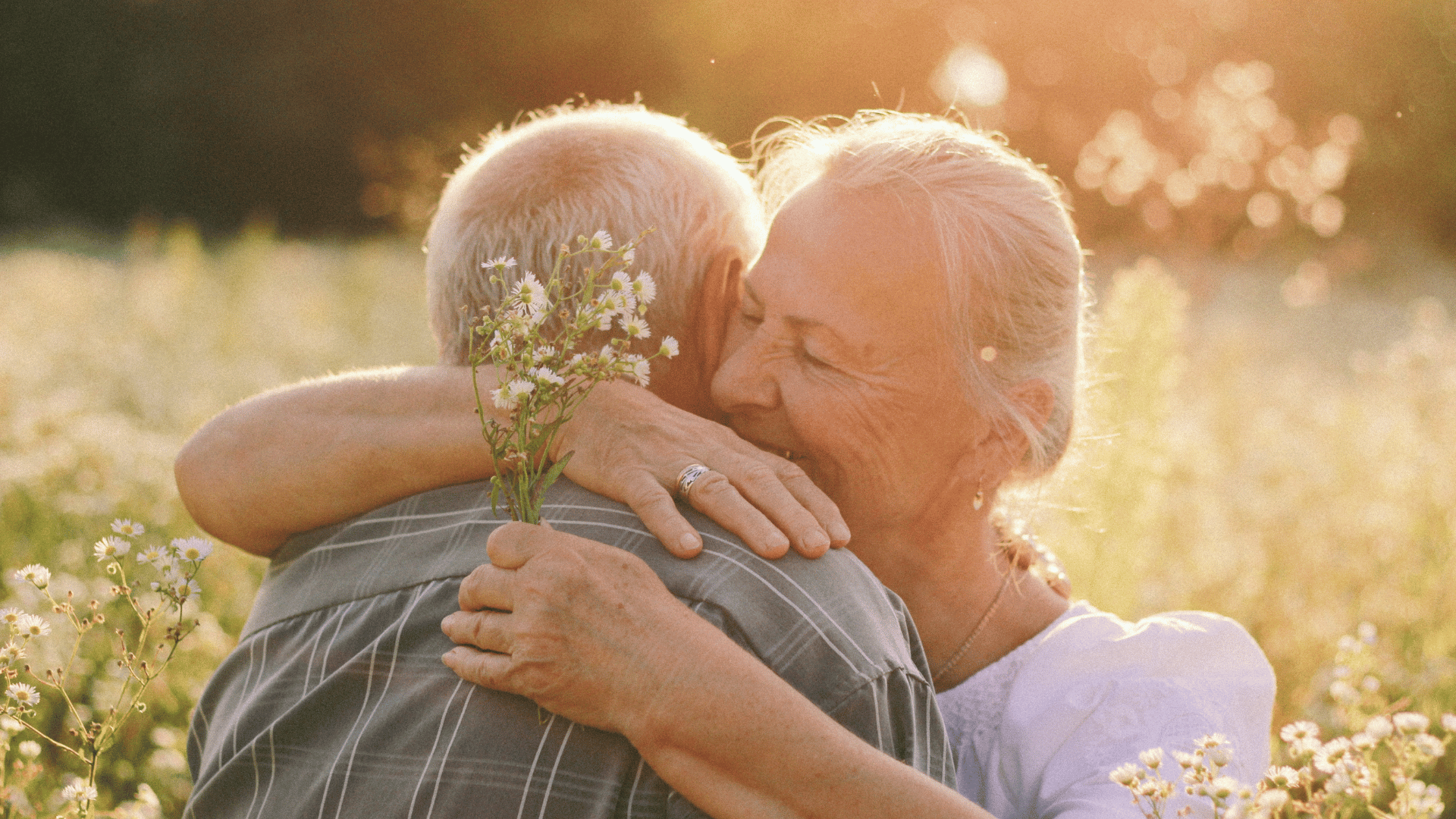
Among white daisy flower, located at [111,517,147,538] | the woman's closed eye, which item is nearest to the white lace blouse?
the woman's closed eye

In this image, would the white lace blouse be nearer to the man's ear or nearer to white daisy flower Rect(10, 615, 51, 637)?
the man's ear

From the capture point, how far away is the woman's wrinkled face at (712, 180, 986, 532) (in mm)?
2172

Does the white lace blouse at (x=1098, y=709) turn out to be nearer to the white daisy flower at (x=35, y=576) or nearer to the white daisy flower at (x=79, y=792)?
the white daisy flower at (x=79, y=792)

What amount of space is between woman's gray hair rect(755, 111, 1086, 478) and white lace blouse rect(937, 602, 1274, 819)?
0.47 metres

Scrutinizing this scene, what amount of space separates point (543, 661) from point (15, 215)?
20.9 metres

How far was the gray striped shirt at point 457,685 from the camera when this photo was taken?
1.58 m

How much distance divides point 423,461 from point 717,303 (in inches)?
27.0

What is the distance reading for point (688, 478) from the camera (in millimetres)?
1795

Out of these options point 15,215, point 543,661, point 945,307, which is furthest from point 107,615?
point 15,215

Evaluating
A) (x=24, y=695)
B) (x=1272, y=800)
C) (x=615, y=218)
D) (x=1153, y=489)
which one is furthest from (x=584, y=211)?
(x=1153, y=489)

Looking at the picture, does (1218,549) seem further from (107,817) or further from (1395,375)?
(107,817)

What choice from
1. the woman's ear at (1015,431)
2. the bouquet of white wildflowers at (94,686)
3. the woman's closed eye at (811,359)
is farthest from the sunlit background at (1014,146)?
the woman's closed eye at (811,359)

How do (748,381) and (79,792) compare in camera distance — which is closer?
(79,792)

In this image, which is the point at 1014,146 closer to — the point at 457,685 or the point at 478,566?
the point at 478,566
